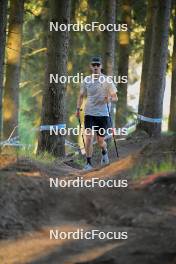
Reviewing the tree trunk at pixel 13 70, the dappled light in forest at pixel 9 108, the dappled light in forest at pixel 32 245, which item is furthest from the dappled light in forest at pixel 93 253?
the dappled light in forest at pixel 9 108

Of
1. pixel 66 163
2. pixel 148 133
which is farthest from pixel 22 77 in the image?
pixel 66 163

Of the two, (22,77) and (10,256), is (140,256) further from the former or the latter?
(22,77)

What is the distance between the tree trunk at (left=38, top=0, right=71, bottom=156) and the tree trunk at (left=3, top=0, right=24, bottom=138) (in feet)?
19.0

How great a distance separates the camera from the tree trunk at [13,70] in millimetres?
21688

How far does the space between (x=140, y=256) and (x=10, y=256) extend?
1652 millimetres

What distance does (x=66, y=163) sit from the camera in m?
15.0

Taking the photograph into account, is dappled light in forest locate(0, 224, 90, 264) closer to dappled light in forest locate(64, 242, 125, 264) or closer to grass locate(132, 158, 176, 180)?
dappled light in forest locate(64, 242, 125, 264)

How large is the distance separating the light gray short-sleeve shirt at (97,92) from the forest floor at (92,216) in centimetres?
312

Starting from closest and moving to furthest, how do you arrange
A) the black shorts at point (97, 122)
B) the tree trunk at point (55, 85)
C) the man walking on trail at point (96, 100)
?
the man walking on trail at point (96, 100) < the black shorts at point (97, 122) < the tree trunk at point (55, 85)

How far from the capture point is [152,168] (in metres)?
9.26

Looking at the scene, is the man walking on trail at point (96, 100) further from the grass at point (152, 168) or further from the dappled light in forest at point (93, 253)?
the dappled light in forest at point (93, 253)

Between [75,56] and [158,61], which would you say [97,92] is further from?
[75,56]

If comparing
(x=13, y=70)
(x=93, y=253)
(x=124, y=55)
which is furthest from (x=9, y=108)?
(x=93, y=253)

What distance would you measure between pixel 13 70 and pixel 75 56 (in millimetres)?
12675
